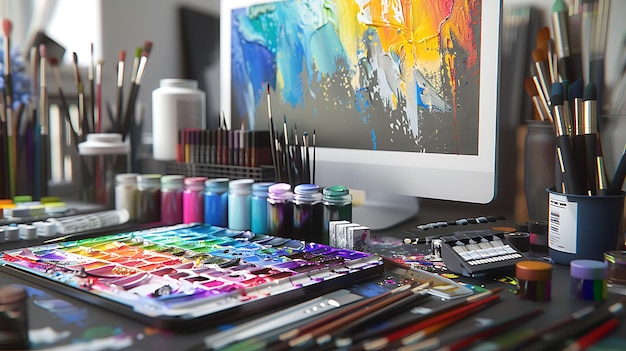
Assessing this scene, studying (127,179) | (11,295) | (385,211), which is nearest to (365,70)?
(385,211)

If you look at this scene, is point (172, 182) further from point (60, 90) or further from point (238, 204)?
point (60, 90)

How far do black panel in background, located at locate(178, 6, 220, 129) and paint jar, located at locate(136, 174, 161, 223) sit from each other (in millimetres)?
359

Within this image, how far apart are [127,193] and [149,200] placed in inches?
2.1

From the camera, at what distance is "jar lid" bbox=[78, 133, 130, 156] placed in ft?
3.94

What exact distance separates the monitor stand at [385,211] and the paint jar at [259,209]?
0.62ft

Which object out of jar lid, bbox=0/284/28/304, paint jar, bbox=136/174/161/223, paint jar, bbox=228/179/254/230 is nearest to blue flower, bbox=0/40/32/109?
paint jar, bbox=136/174/161/223

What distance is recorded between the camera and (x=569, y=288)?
68 cm

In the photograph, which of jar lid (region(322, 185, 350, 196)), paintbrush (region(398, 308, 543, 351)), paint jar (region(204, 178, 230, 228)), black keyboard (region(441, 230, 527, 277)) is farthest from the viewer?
paint jar (region(204, 178, 230, 228))

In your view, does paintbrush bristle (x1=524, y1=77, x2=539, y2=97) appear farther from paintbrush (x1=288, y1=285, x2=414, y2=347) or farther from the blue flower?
the blue flower

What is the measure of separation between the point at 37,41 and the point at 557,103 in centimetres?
115

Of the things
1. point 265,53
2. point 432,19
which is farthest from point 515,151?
point 265,53

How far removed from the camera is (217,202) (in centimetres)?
103

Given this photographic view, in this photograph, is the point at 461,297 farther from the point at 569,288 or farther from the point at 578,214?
the point at 578,214

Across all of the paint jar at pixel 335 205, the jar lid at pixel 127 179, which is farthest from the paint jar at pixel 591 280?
the jar lid at pixel 127 179
